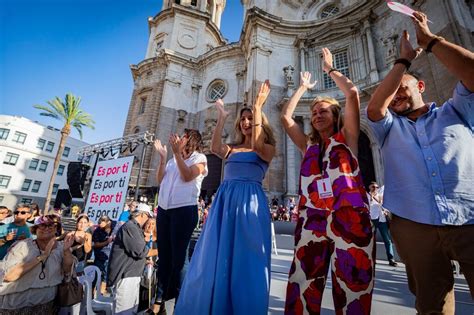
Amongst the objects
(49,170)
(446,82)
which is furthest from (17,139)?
(446,82)

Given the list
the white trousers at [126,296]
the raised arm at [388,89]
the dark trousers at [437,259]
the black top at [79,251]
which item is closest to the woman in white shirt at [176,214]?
the white trousers at [126,296]

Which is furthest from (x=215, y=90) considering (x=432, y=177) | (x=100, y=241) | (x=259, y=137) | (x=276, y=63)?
(x=432, y=177)

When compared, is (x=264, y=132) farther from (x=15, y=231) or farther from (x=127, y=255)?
(x=15, y=231)

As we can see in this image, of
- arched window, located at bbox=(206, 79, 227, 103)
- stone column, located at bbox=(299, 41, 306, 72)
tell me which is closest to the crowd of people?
stone column, located at bbox=(299, 41, 306, 72)

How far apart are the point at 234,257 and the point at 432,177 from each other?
149 centimetres

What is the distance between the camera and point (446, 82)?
419 inches

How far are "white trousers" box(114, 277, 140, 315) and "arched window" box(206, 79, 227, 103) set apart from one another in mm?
19010

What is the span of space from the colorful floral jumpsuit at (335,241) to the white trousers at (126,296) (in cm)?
272

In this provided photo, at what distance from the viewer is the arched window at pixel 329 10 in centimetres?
1872

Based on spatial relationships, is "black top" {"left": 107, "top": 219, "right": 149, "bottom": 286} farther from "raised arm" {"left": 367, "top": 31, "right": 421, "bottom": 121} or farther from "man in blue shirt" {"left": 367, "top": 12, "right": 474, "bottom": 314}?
"raised arm" {"left": 367, "top": 31, "right": 421, "bottom": 121}

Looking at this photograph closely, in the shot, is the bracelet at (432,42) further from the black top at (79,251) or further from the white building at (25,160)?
the white building at (25,160)

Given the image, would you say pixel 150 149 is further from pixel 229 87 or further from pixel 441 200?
pixel 441 200

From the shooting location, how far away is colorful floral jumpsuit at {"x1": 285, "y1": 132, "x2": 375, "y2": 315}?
1479 mm

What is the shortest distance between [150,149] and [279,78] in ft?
40.0
